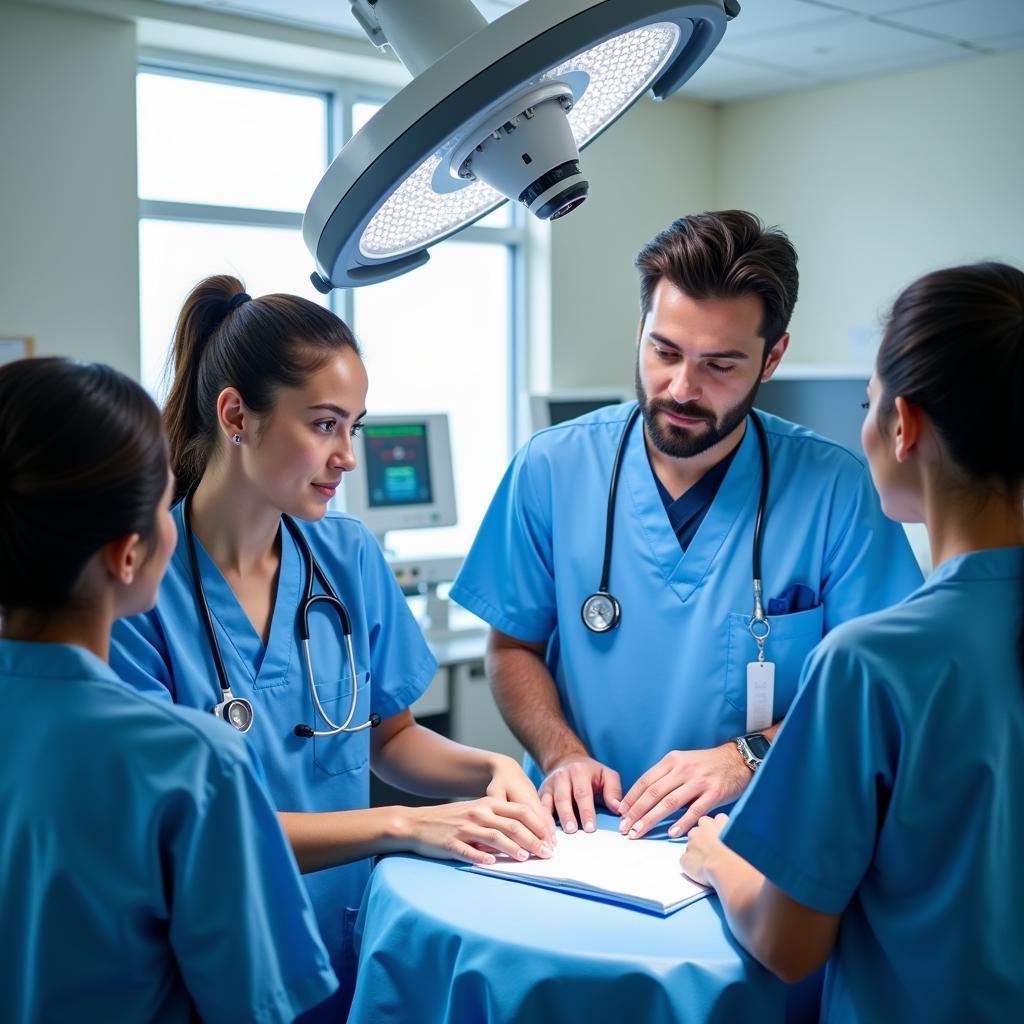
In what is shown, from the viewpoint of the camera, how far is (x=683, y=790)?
1.39 metres

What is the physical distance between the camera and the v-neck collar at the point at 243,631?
1.40 metres

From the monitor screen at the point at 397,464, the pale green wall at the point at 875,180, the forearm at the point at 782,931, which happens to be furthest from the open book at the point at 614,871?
the pale green wall at the point at 875,180

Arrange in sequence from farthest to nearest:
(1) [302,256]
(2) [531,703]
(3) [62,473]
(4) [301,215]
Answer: (1) [302,256], (4) [301,215], (2) [531,703], (3) [62,473]

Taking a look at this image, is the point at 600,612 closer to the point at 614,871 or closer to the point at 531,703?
the point at 531,703

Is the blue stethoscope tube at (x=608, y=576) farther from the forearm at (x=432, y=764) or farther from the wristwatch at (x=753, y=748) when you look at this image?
the forearm at (x=432, y=764)

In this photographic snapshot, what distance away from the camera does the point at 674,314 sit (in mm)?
1618

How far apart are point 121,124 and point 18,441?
242 centimetres

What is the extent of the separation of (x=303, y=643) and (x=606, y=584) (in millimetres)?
437

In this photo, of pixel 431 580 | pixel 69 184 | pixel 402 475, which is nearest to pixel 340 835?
pixel 431 580

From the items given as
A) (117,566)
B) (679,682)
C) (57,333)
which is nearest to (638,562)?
(679,682)

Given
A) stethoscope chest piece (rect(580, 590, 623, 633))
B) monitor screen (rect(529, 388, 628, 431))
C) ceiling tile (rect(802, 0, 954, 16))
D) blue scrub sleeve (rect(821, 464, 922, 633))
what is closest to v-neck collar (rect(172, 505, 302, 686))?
stethoscope chest piece (rect(580, 590, 623, 633))

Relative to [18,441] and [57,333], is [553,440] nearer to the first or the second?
[18,441]

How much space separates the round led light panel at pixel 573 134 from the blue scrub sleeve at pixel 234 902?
438 mm

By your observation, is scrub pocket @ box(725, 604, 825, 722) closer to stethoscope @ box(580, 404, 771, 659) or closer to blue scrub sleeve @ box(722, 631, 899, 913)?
stethoscope @ box(580, 404, 771, 659)
